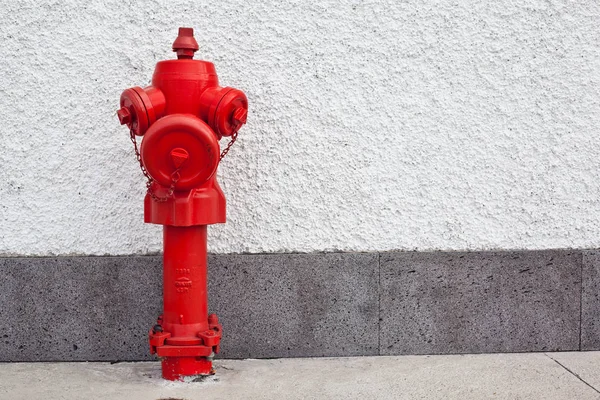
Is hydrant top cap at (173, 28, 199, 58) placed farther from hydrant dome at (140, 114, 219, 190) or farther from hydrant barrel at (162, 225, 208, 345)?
hydrant barrel at (162, 225, 208, 345)

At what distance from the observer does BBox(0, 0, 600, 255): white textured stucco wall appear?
10.2 ft

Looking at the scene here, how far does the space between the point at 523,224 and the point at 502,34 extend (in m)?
0.91

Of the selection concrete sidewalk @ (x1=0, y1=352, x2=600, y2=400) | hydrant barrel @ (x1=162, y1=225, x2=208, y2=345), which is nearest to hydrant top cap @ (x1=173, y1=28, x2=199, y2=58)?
hydrant barrel @ (x1=162, y1=225, x2=208, y2=345)

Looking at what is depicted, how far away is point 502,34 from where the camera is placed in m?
3.21

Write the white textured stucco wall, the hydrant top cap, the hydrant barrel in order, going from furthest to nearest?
the white textured stucco wall, the hydrant barrel, the hydrant top cap

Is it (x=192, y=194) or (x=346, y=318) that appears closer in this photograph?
(x=192, y=194)

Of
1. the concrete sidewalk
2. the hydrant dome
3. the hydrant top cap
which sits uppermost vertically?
the hydrant top cap

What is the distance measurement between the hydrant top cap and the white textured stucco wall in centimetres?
39

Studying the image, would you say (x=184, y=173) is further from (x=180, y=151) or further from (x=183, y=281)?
(x=183, y=281)

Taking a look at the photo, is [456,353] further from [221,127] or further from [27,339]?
[27,339]

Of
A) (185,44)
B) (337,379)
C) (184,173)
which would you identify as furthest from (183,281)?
(185,44)

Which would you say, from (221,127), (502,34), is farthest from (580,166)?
(221,127)

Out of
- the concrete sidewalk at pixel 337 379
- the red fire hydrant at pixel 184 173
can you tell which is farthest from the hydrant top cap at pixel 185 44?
the concrete sidewalk at pixel 337 379

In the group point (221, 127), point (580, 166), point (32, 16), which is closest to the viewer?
point (221, 127)
